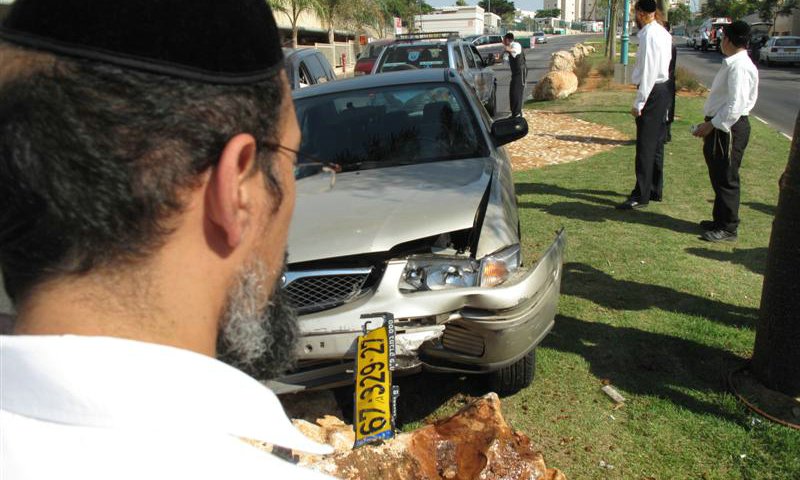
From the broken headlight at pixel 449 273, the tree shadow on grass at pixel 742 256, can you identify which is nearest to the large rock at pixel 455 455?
the broken headlight at pixel 449 273

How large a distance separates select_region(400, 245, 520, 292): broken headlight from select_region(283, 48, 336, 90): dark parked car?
8.50m

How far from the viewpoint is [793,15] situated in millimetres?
51625

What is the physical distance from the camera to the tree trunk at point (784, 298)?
11.7ft

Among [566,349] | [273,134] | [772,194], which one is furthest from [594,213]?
[273,134]

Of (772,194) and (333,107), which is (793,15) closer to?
(772,194)

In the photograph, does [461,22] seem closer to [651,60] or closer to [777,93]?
[777,93]

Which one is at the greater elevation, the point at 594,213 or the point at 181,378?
the point at 181,378

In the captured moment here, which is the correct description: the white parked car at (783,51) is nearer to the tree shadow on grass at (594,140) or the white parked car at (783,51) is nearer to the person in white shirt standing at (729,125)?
the tree shadow on grass at (594,140)

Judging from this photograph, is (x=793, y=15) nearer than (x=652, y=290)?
No

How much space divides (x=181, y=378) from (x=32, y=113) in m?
0.39

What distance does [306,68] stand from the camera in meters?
12.9

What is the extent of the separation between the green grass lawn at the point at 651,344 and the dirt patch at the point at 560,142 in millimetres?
2865

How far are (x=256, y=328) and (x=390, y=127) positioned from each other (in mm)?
3974

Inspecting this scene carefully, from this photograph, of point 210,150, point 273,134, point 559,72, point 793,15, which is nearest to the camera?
point 210,150
